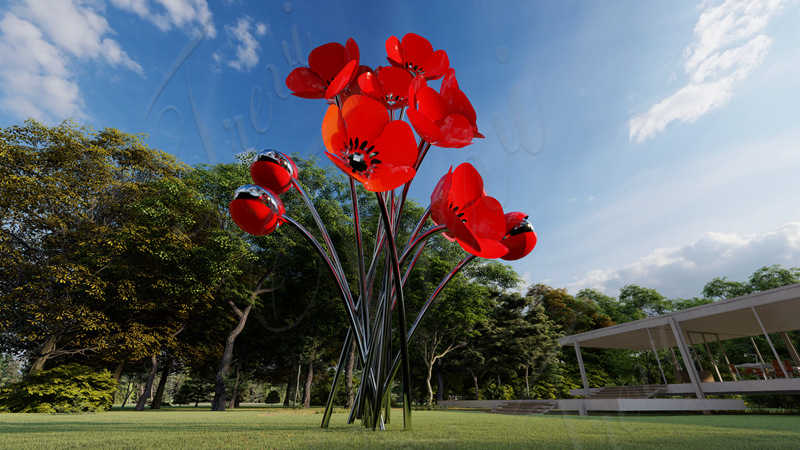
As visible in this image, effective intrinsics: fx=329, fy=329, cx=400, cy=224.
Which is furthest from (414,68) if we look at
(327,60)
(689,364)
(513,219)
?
(689,364)

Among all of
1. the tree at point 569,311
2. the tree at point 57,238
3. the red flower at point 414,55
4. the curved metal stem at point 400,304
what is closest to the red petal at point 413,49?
the red flower at point 414,55

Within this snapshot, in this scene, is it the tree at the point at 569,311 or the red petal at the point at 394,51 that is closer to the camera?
the red petal at the point at 394,51

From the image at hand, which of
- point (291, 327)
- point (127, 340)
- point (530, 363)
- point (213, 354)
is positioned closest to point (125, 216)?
point (127, 340)

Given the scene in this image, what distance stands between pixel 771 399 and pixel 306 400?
21.9 meters

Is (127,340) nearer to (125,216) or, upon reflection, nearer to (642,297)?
(125,216)

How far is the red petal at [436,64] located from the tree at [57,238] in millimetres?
13873

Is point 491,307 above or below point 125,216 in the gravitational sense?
below

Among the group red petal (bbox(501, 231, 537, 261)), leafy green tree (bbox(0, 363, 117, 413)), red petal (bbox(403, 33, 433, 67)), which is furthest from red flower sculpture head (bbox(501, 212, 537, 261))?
leafy green tree (bbox(0, 363, 117, 413))

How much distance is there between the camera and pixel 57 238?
39.0 ft

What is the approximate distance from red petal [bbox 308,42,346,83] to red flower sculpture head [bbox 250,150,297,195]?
31.7 inches

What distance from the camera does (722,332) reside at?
12.9m

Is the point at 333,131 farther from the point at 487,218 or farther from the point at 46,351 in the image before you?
the point at 46,351

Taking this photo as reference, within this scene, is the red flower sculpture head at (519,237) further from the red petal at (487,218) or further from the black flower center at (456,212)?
the black flower center at (456,212)

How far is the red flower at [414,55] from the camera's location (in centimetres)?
273
